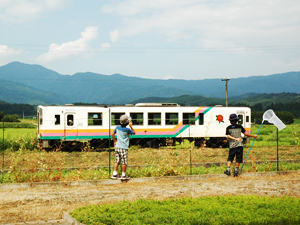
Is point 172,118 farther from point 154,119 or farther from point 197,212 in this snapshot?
point 197,212

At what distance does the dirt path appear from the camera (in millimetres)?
6051

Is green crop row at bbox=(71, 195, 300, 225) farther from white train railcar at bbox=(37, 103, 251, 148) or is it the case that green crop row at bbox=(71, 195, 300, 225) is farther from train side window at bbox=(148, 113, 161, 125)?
train side window at bbox=(148, 113, 161, 125)

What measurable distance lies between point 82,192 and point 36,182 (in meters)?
1.49

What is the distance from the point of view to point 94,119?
19.9 metres

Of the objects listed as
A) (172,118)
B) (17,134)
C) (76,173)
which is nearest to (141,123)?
(172,118)

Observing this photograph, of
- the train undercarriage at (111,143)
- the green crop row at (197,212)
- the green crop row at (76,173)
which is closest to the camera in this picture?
the green crop row at (197,212)

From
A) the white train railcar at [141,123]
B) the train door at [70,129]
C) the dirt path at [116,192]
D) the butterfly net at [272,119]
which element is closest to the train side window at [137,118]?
the white train railcar at [141,123]

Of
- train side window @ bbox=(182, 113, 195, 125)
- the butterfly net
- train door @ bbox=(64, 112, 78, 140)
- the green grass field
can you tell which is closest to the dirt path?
the butterfly net

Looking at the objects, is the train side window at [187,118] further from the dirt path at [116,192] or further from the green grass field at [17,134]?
the dirt path at [116,192]

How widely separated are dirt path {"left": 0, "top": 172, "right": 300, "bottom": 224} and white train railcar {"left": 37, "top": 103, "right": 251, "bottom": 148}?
10590mm

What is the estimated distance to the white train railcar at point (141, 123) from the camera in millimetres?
19438

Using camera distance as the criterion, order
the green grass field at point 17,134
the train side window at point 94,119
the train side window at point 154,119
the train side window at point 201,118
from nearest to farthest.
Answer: the green grass field at point 17,134, the train side window at point 94,119, the train side window at point 154,119, the train side window at point 201,118

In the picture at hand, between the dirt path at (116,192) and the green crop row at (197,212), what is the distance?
83cm

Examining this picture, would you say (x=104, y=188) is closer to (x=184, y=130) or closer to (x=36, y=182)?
(x=36, y=182)
